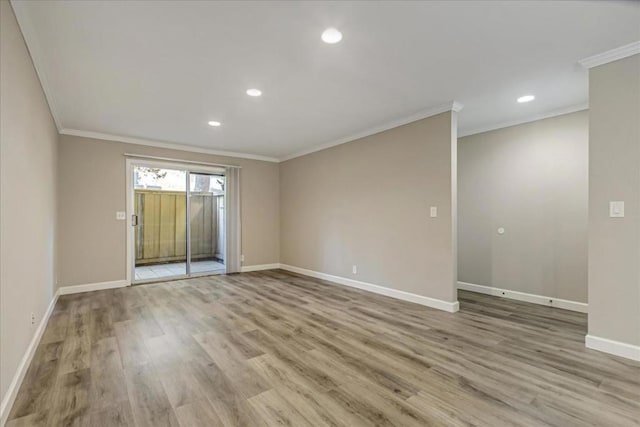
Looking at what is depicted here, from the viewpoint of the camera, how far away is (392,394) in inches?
74.5

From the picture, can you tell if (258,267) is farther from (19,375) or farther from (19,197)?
(19,197)

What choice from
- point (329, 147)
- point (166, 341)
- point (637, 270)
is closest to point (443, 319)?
point (637, 270)

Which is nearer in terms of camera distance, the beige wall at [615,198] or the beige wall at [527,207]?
the beige wall at [615,198]

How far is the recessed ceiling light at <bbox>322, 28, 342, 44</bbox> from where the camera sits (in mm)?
2160

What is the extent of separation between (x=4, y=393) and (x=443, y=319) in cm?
364

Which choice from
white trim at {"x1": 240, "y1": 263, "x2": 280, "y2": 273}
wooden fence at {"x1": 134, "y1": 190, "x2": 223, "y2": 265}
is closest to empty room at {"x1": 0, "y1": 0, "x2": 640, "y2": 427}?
white trim at {"x1": 240, "y1": 263, "x2": 280, "y2": 273}

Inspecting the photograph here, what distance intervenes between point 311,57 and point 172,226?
5.54m

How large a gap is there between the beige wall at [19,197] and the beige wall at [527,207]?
5250mm

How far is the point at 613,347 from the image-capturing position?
2.43m

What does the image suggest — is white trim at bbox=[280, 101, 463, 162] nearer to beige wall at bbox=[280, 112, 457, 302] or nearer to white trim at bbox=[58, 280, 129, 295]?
beige wall at bbox=[280, 112, 457, 302]

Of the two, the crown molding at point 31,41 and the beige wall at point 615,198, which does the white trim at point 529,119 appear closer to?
the beige wall at point 615,198

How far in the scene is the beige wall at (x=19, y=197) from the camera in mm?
1716

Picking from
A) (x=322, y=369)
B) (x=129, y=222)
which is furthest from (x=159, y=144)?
(x=322, y=369)

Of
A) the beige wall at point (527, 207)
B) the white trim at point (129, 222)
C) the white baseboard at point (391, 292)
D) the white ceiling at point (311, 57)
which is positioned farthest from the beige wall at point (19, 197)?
the beige wall at point (527, 207)
